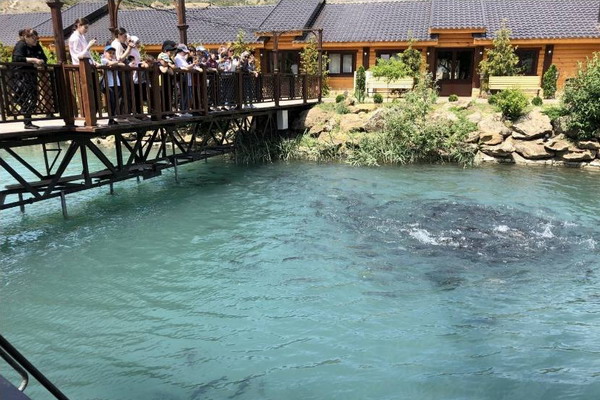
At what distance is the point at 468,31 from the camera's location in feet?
72.8

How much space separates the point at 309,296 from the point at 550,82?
58.7 ft

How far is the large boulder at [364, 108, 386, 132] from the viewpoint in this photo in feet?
57.7

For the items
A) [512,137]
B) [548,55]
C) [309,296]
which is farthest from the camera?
[548,55]

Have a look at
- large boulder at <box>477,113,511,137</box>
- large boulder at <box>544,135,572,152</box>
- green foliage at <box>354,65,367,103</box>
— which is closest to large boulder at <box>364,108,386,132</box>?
green foliage at <box>354,65,367,103</box>

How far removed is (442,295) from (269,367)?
2.88 metres

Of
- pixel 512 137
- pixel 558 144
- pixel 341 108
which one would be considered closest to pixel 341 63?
pixel 341 108

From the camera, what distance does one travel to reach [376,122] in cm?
1766

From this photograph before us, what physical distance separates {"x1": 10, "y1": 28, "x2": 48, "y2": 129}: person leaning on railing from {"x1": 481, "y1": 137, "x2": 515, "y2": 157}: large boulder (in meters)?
13.9

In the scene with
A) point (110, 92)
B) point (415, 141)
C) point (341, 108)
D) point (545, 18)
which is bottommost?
point (415, 141)

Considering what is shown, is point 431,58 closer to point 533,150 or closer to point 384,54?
point 384,54

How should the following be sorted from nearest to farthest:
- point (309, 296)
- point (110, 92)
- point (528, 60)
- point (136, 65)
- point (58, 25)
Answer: point (309, 296) → point (58, 25) → point (110, 92) → point (136, 65) → point (528, 60)

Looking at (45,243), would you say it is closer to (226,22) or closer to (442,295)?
(442,295)

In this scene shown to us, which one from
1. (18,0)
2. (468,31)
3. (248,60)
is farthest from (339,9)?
(18,0)

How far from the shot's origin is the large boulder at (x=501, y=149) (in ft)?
54.3
